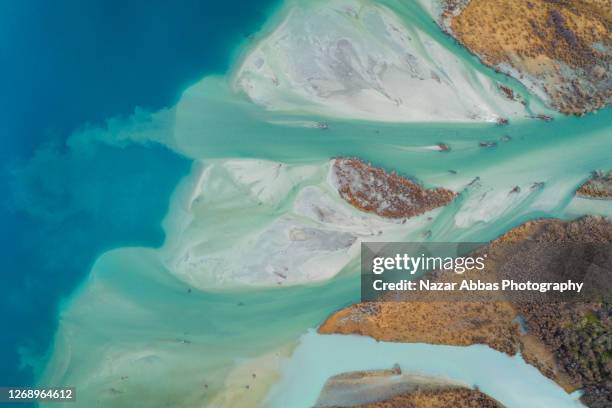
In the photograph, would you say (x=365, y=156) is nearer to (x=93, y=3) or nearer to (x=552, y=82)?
(x=552, y=82)

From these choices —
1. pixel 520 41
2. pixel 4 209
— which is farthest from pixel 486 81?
pixel 4 209

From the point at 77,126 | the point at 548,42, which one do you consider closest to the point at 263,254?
the point at 77,126

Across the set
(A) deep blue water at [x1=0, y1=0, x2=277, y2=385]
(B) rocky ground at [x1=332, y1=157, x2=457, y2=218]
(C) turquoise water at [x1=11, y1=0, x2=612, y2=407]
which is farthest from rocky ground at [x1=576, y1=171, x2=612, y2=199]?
(A) deep blue water at [x1=0, y1=0, x2=277, y2=385]

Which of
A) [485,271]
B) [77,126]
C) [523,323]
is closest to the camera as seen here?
[523,323]

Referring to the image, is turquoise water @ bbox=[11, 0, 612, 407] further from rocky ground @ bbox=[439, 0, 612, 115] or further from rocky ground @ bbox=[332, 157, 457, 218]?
rocky ground @ bbox=[439, 0, 612, 115]

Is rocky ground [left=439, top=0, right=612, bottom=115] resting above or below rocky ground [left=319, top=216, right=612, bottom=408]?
above

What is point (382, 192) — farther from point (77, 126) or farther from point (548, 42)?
point (77, 126)
